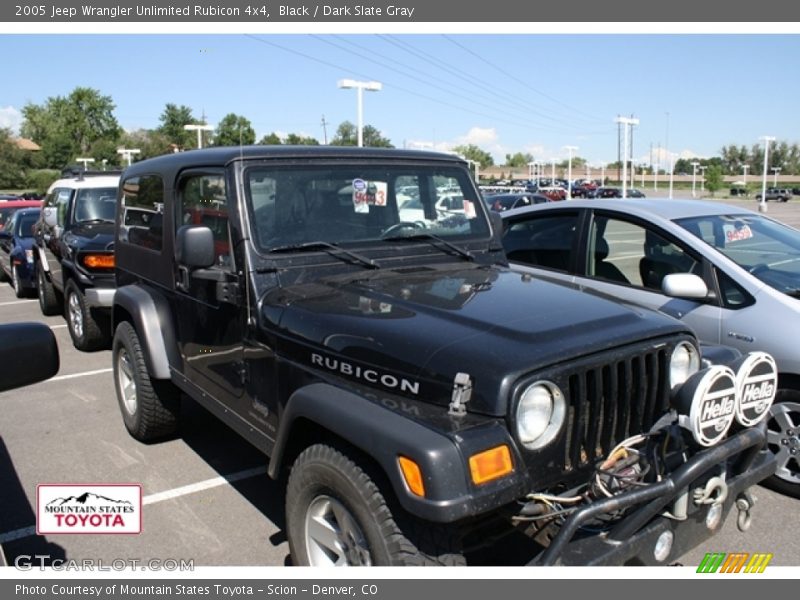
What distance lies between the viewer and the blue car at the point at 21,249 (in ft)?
38.6

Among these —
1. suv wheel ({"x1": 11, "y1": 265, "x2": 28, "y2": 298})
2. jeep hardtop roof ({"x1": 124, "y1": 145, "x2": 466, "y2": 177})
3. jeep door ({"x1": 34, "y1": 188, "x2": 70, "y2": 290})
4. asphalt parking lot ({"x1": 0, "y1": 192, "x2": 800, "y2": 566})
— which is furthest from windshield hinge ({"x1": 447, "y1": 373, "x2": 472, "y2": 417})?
suv wheel ({"x1": 11, "y1": 265, "x2": 28, "y2": 298})

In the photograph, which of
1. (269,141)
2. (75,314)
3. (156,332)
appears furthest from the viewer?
(269,141)

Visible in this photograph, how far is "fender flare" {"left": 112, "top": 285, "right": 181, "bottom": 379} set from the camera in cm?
443

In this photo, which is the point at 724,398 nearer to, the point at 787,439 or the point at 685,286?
the point at 685,286

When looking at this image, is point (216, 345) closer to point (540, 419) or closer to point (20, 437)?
point (540, 419)

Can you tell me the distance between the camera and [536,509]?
8.20 ft

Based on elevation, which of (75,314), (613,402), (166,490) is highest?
(613,402)

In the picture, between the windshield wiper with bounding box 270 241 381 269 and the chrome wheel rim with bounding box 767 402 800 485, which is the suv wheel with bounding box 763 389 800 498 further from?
the windshield wiper with bounding box 270 241 381 269

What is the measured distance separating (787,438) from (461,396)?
2.66m

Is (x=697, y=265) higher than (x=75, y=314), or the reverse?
(x=697, y=265)

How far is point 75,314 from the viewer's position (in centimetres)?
809

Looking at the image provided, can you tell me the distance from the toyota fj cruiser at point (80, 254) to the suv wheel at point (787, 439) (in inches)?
243

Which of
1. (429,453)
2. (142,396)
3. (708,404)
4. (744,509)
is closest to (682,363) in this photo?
(708,404)

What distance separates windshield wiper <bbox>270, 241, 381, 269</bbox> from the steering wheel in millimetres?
252
